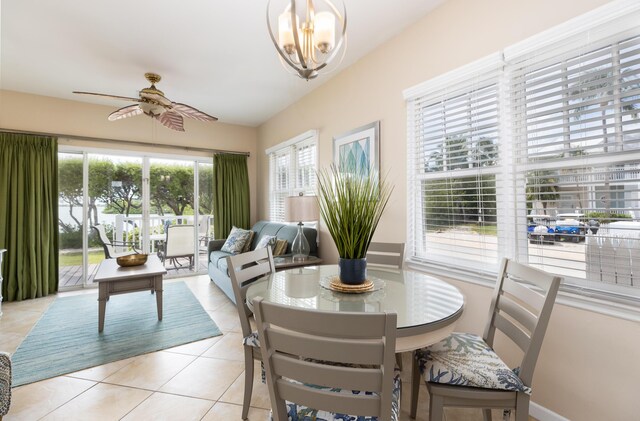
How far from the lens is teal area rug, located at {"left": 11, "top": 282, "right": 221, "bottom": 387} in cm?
221

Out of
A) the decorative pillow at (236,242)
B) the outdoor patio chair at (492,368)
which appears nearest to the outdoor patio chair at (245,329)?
the outdoor patio chair at (492,368)

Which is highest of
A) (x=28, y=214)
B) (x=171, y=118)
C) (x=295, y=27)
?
(x=171, y=118)

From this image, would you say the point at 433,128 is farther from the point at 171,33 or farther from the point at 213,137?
the point at 213,137

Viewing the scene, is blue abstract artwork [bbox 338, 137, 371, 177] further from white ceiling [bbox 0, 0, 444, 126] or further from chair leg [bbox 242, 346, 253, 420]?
chair leg [bbox 242, 346, 253, 420]

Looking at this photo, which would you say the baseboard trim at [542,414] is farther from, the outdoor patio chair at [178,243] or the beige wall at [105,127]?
the outdoor patio chair at [178,243]

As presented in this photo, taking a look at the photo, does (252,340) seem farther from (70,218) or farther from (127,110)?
(70,218)

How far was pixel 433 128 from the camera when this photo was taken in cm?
223

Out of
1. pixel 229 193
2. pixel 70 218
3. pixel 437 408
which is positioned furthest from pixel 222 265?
pixel 437 408

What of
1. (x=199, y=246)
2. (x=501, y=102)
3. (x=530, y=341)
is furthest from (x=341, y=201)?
(x=199, y=246)

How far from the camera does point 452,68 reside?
6.75 ft

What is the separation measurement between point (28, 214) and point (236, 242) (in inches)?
104

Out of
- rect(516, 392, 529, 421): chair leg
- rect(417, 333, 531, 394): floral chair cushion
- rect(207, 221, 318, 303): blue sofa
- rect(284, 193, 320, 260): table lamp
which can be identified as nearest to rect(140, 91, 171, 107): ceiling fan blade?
rect(284, 193, 320, 260): table lamp

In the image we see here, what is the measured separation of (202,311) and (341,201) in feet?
8.78

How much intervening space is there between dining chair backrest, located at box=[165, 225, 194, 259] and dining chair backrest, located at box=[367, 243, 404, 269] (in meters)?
3.75
